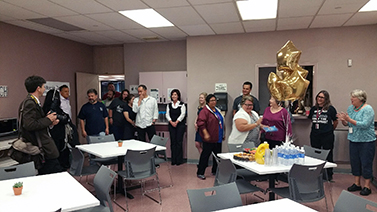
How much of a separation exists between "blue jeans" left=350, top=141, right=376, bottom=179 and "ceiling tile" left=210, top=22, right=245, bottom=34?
294 cm

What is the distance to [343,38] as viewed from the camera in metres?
5.69

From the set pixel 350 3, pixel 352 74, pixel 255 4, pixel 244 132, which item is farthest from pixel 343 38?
pixel 244 132

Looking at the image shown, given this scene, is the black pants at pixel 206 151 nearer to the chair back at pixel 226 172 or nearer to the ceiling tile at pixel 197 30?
the chair back at pixel 226 172

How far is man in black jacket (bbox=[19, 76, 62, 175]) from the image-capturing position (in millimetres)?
3188

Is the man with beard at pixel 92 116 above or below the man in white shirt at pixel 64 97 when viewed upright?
below

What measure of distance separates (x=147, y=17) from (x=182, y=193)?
3.07 m

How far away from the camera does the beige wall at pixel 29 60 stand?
5266mm

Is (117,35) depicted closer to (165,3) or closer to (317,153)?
(165,3)

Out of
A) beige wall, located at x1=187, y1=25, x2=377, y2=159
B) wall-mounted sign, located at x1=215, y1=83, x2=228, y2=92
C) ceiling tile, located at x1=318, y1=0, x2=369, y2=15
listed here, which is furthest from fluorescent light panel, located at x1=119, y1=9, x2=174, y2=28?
ceiling tile, located at x1=318, y1=0, x2=369, y2=15

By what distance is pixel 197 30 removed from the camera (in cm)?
584

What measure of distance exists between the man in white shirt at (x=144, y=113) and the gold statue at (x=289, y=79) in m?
4.38

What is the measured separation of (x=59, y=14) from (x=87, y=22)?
61 cm

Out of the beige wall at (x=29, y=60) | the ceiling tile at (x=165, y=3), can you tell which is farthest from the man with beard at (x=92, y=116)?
the ceiling tile at (x=165, y=3)

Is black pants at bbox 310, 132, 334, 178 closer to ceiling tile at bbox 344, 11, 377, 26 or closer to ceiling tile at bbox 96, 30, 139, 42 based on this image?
ceiling tile at bbox 344, 11, 377, 26
